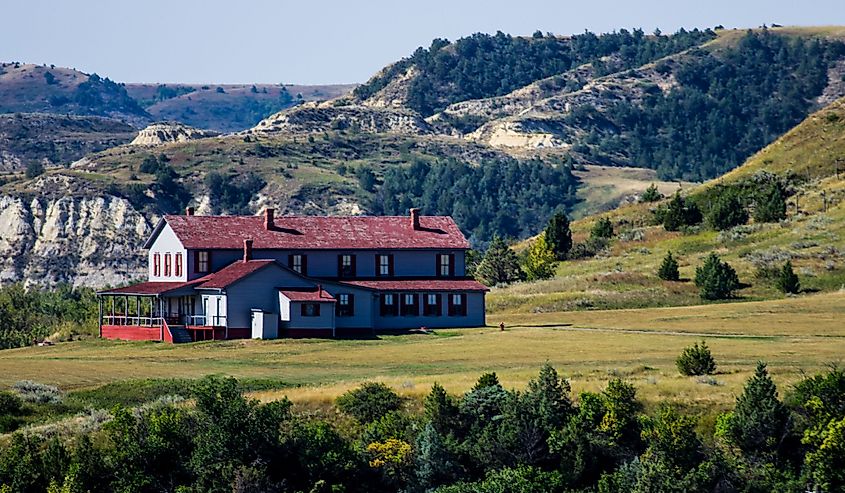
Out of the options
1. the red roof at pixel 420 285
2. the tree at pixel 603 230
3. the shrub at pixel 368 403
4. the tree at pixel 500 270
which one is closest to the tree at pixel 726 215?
the tree at pixel 603 230

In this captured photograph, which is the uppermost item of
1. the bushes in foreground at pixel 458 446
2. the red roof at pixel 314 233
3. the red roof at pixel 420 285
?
the red roof at pixel 314 233

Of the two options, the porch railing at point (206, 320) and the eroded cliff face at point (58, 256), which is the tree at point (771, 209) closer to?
the porch railing at point (206, 320)

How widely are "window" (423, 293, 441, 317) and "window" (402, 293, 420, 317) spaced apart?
57cm

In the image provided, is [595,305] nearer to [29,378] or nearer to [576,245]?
[576,245]

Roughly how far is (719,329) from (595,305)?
18.2 meters

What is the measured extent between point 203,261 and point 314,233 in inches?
266

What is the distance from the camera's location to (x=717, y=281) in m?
87.9

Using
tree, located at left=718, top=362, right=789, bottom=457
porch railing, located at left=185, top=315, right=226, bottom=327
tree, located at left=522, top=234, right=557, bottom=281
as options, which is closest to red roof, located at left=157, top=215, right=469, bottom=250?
porch railing, located at left=185, top=315, right=226, bottom=327

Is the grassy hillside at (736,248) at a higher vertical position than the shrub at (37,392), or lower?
higher

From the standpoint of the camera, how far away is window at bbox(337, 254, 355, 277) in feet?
269

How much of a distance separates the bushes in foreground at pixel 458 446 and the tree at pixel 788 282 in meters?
40.1

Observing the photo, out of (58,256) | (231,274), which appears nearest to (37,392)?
(231,274)

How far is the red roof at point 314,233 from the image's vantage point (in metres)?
80.6

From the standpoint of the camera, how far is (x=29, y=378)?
53188 mm
